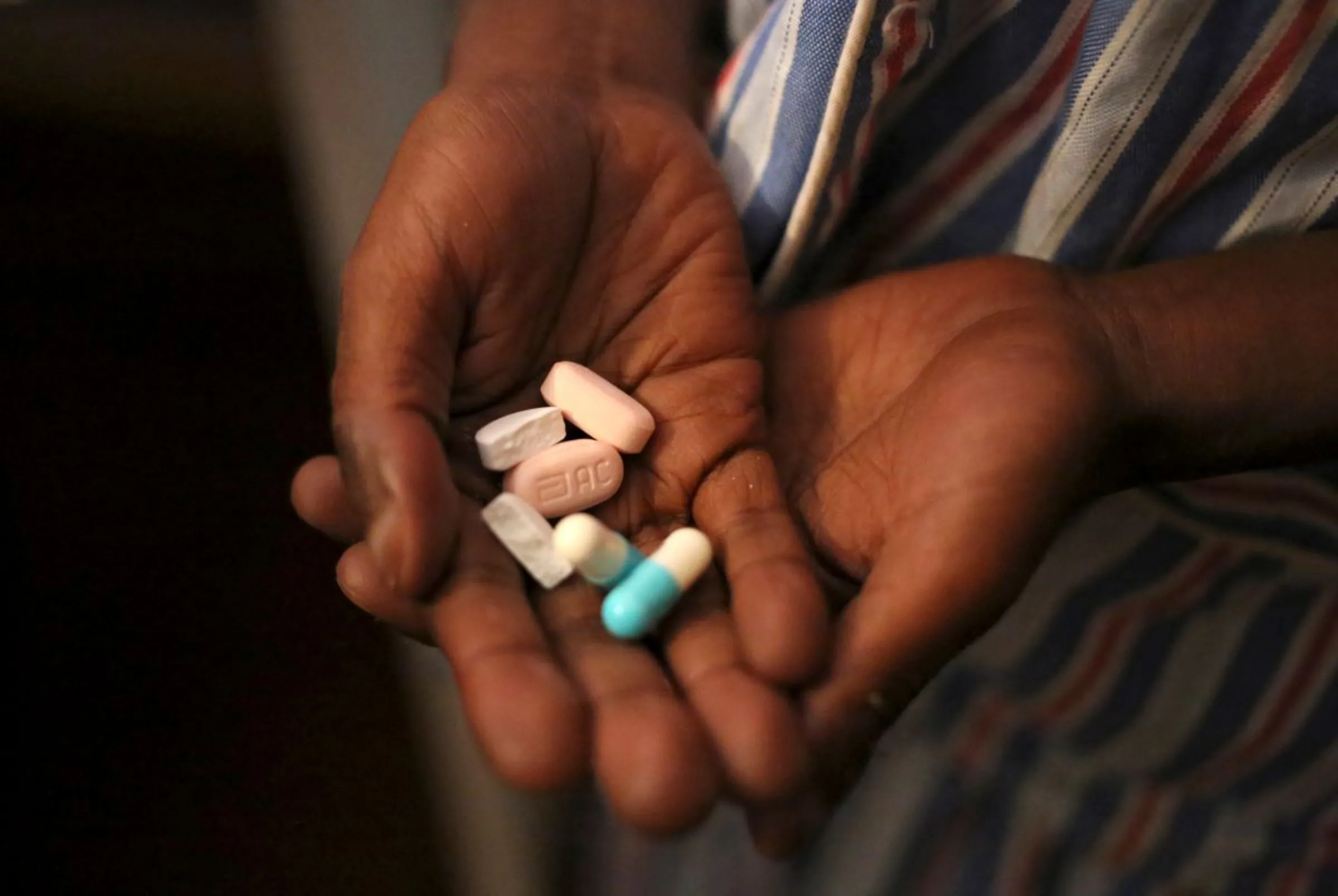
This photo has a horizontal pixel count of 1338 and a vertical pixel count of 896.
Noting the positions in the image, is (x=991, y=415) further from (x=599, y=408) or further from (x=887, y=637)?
(x=599, y=408)

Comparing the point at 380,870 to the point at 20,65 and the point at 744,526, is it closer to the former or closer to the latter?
the point at 744,526

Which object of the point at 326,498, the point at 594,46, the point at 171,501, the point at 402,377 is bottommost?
the point at 171,501

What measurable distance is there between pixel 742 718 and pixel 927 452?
20cm

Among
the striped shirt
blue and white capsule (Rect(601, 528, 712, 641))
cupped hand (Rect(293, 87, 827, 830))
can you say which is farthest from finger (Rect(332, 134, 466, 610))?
the striped shirt

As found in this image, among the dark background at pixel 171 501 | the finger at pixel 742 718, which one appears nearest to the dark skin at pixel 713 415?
the finger at pixel 742 718

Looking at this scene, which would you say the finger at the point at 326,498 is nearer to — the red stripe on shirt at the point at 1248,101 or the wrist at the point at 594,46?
the wrist at the point at 594,46

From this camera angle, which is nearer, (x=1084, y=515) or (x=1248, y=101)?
(x=1248, y=101)

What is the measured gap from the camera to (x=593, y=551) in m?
0.66

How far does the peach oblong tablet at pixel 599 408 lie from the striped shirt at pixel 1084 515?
0.62 ft

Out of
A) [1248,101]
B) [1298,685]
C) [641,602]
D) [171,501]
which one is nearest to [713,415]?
[641,602]

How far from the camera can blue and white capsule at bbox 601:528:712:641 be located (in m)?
0.63

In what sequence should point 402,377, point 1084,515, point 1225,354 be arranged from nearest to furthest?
point 402,377
point 1225,354
point 1084,515

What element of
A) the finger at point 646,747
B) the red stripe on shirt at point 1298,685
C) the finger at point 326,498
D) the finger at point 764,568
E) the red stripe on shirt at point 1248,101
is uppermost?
the red stripe on shirt at point 1248,101

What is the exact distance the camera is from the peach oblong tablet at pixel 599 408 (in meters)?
0.74
